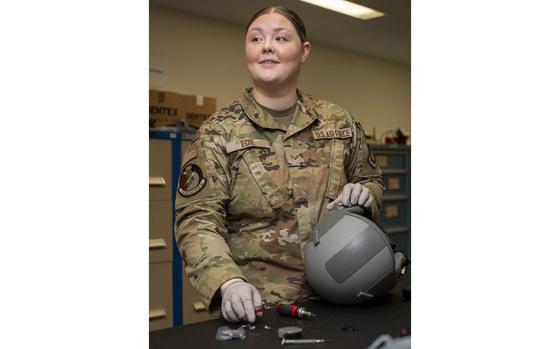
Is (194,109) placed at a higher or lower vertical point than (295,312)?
higher

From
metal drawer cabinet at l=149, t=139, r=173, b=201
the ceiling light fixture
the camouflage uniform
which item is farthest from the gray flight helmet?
the ceiling light fixture

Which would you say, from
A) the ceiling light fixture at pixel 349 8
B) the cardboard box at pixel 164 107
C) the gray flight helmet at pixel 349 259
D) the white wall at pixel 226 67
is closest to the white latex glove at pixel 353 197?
the gray flight helmet at pixel 349 259

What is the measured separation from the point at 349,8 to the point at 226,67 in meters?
1.26

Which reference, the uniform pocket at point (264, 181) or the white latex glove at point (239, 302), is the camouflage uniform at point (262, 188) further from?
the white latex glove at point (239, 302)

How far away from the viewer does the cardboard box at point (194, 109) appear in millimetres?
4134

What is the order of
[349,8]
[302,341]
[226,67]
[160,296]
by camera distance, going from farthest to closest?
[226,67] → [349,8] → [160,296] → [302,341]

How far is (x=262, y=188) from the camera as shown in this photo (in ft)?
4.67

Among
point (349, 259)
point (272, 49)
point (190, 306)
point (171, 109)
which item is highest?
point (171, 109)

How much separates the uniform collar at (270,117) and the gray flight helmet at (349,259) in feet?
1.03

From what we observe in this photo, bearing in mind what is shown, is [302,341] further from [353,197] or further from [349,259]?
[353,197]

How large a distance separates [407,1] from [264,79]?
10.9ft

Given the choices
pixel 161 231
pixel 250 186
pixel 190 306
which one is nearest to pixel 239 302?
pixel 250 186
